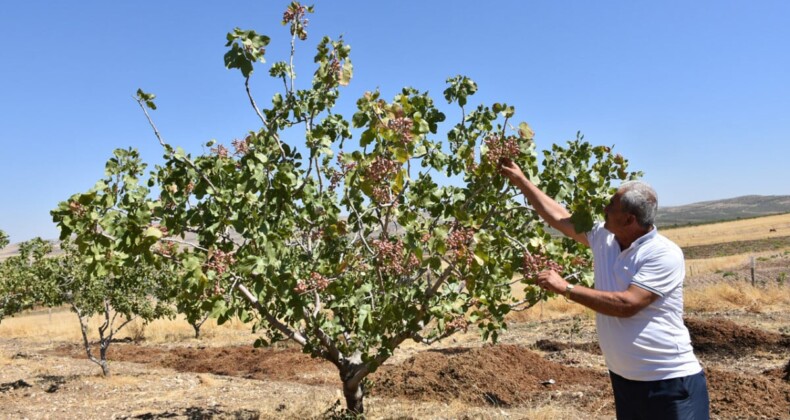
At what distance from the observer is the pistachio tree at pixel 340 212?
383 centimetres

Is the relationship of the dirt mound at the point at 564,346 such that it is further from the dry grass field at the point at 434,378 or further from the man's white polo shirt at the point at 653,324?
the man's white polo shirt at the point at 653,324

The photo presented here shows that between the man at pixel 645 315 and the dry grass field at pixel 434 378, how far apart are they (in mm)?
3856

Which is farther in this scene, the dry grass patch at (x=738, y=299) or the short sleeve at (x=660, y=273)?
the dry grass patch at (x=738, y=299)

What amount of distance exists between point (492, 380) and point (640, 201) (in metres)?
6.67

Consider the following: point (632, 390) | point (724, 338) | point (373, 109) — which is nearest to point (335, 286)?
point (373, 109)

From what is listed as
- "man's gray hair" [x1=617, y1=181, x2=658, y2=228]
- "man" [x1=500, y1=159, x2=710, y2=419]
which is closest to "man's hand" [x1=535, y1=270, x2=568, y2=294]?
"man" [x1=500, y1=159, x2=710, y2=419]

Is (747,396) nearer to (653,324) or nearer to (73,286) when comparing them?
(653,324)

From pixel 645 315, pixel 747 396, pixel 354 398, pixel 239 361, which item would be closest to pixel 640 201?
pixel 645 315

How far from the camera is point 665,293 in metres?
2.85

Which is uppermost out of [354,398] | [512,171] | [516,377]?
[512,171]

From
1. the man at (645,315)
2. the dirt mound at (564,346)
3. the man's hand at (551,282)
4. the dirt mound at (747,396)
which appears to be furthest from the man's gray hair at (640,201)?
the dirt mound at (564,346)

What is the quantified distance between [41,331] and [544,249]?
2873 cm

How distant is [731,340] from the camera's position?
38.3 feet

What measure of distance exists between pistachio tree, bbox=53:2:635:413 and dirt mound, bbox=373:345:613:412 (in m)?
3.61
